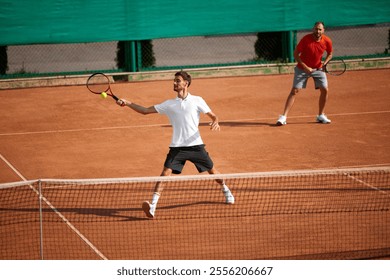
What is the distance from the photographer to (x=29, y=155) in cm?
1212

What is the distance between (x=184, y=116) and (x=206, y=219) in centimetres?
119

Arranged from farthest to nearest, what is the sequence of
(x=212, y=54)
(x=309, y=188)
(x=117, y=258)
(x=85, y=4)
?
(x=212, y=54), (x=85, y=4), (x=309, y=188), (x=117, y=258)

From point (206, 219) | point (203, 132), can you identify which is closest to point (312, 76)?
point (203, 132)

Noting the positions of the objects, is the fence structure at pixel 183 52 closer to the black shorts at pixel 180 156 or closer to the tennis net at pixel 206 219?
the tennis net at pixel 206 219

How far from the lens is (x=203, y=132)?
13.3 meters

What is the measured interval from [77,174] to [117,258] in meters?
3.42

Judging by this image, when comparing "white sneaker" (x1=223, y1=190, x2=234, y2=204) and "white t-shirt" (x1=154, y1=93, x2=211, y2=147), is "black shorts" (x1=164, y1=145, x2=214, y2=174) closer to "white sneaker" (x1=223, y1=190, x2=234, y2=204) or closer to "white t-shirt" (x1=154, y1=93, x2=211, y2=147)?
"white t-shirt" (x1=154, y1=93, x2=211, y2=147)

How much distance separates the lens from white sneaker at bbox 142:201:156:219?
8711 millimetres

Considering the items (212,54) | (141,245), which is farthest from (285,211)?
(212,54)

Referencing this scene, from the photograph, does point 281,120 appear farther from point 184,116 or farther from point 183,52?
point 183,52

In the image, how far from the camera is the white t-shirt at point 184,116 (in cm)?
878

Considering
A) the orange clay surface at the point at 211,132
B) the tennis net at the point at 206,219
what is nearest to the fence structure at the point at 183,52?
the orange clay surface at the point at 211,132

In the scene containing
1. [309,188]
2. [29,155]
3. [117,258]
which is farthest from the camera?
[29,155]

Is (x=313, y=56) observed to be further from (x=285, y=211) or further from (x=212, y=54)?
(x=212, y=54)
